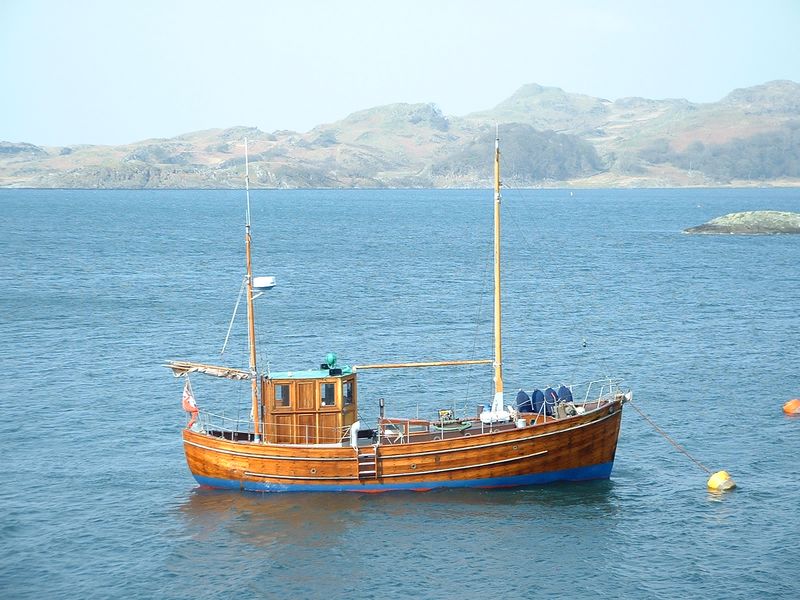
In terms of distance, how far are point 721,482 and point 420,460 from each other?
13.3 m

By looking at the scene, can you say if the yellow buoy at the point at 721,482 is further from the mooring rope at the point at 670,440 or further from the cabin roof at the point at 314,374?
the cabin roof at the point at 314,374

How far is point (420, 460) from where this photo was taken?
43938 mm

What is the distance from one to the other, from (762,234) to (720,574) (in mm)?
153463

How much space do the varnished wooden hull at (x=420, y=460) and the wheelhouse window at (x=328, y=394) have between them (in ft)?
6.55

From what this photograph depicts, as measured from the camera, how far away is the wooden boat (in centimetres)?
4384

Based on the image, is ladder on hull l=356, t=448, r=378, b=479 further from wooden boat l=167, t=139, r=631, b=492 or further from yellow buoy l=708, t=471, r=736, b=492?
yellow buoy l=708, t=471, r=736, b=492

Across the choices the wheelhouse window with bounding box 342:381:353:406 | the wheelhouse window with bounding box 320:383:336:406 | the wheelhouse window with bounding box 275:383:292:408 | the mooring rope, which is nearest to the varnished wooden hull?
the wheelhouse window with bounding box 275:383:292:408

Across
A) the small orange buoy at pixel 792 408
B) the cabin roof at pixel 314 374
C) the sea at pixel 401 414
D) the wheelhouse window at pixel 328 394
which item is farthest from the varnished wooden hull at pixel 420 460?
the small orange buoy at pixel 792 408

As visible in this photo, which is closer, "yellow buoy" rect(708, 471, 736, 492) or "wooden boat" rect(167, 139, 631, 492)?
"wooden boat" rect(167, 139, 631, 492)

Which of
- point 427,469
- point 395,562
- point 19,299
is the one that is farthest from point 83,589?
point 19,299

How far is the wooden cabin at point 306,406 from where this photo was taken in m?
44.5

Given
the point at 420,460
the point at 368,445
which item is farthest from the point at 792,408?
the point at 368,445

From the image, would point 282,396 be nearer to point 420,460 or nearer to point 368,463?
point 368,463

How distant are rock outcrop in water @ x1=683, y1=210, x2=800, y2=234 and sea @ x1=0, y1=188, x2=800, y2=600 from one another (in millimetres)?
66091
